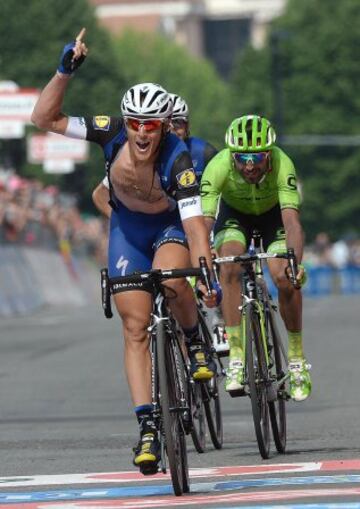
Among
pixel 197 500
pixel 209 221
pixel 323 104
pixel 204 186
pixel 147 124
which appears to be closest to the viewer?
pixel 197 500

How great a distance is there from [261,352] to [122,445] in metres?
1.24

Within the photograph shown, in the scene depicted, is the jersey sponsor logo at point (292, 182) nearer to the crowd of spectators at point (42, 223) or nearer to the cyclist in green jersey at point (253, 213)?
the cyclist in green jersey at point (253, 213)

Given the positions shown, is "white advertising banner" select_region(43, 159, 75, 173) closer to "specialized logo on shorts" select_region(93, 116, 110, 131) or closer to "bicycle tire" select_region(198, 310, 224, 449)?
"bicycle tire" select_region(198, 310, 224, 449)

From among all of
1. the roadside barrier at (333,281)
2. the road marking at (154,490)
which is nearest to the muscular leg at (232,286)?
the road marking at (154,490)

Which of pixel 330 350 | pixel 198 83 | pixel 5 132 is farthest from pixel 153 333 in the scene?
pixel 198 83

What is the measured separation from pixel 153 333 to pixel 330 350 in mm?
12586

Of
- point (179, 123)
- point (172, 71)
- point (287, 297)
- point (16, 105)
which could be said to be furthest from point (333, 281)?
point (172, 71)

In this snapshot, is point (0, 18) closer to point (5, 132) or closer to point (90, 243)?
point (90, 243)

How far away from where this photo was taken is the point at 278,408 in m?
11.8

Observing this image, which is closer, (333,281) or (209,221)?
(209,221)

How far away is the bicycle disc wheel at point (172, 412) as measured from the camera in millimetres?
9180

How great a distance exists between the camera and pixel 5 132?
1350 inches

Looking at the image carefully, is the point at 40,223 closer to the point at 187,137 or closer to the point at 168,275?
the point at 187,137

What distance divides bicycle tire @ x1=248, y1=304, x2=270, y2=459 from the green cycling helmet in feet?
3.10
